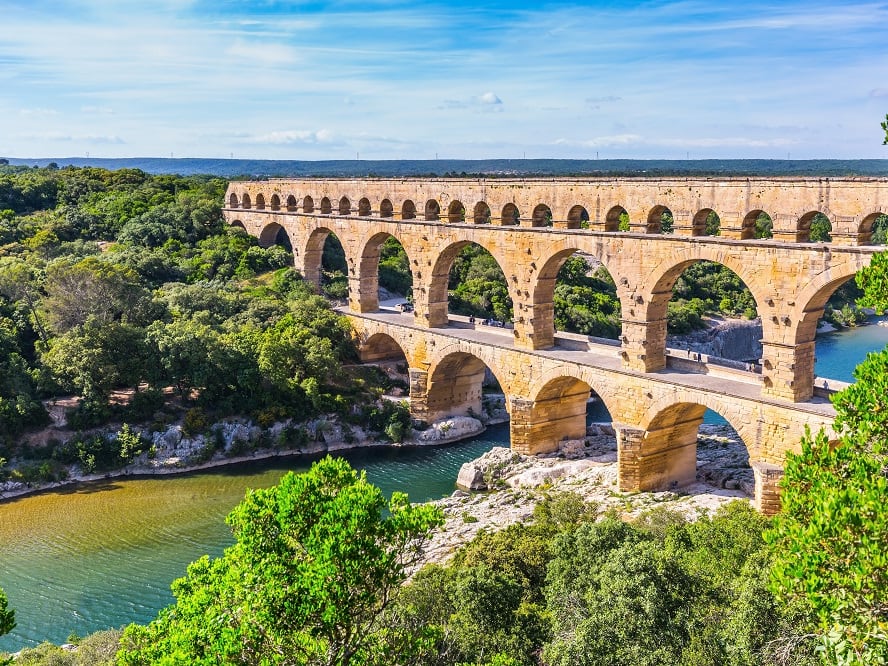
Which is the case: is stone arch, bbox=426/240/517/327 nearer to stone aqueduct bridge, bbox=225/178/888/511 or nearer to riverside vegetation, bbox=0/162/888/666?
stone aqueduct bridge, bbox=225/178/888/511

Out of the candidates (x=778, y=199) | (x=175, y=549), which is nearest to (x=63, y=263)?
(x=175, y=549)

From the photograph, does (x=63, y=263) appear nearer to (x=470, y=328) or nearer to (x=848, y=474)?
(x=470, y=328)

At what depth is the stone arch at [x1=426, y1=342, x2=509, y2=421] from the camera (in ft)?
94.9

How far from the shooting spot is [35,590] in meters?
19.2

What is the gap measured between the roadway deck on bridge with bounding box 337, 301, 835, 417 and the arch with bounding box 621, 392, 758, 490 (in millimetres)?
712

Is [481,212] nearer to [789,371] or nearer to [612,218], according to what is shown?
[612,218]

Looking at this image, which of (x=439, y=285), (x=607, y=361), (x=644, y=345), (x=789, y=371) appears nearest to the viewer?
(x=789, y=371)

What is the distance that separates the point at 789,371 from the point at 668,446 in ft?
13.9

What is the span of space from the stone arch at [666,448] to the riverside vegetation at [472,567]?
2.68 metres

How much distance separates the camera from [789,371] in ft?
63.8

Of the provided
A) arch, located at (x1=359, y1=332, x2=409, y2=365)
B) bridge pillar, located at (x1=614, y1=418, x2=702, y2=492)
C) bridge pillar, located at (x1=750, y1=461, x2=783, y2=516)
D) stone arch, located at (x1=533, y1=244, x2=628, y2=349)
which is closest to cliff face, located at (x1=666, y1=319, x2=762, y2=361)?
arch, located at (x1=359, y1=332, x2=409, y2=365)

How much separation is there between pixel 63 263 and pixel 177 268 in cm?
684

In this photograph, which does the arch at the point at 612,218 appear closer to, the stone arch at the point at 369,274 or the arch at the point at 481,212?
the arch at the point at 481,212

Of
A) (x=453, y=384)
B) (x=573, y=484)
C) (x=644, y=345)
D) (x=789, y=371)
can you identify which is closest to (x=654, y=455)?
(x=573, y=484)
